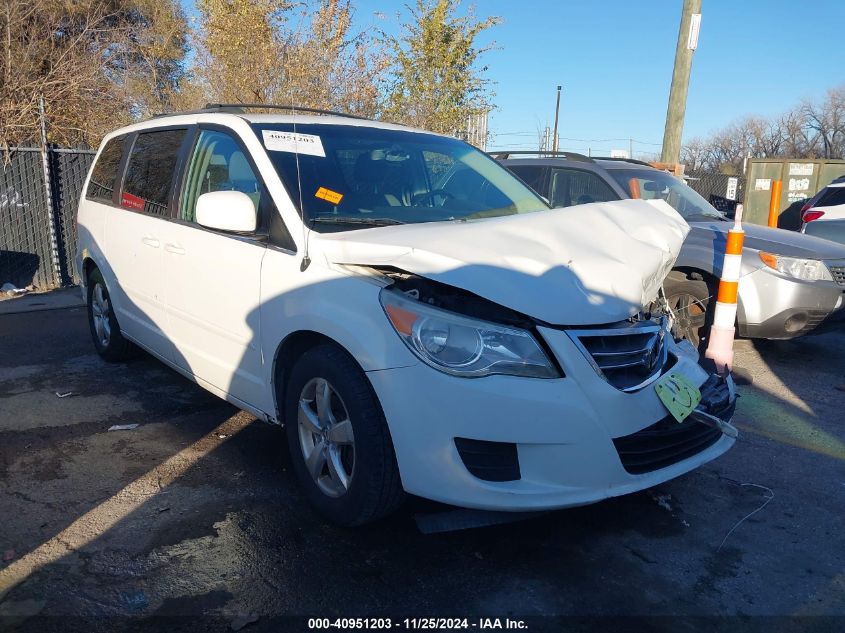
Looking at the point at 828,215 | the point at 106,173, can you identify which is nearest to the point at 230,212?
the point at 106,173

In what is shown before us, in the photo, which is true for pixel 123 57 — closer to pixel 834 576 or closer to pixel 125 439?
pixel 125 439

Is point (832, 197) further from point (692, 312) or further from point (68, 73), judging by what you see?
point (68, 73)

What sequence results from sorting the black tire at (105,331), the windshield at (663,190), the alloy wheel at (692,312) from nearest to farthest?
the black tire at (105,331) < the alloy wheel at (692,312) < the windshield at (663,190)

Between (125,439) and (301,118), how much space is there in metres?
2.16

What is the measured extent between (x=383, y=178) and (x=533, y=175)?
3.98 meters

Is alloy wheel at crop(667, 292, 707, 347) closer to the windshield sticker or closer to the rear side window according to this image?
the windshield sticker

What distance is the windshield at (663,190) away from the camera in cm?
678

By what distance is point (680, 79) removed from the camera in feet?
32.5

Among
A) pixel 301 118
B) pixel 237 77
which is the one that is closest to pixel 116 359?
pixel 301 118

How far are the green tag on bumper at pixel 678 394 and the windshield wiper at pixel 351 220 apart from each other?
1.43m

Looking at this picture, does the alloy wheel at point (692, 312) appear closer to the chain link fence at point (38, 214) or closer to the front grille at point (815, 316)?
the front grille at point (815, 316)

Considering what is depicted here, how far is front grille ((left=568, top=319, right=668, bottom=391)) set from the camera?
2699 mm

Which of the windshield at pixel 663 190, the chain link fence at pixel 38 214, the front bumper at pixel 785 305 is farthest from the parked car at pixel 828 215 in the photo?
the chain link fence at pixel 38 214

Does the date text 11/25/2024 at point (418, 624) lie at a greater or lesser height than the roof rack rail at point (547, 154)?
lesser
